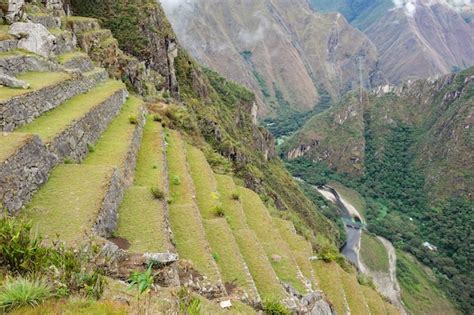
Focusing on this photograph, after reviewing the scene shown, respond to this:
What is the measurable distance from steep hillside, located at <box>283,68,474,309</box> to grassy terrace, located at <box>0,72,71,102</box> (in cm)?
10230

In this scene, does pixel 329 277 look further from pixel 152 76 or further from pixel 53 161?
pixel 152 76

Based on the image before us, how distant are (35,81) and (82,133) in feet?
14.0

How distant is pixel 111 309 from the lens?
21.6ft

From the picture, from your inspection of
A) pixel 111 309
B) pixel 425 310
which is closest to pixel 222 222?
pixel 111 309

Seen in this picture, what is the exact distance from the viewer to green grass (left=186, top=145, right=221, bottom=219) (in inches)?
763

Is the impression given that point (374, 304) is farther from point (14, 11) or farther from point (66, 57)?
point (14, 11)

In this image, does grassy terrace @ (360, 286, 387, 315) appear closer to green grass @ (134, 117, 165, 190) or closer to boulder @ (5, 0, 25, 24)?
green grass @ (134, 117, 165, 190)

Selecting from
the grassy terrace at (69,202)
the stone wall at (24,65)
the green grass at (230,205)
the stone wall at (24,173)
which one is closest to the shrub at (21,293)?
the grassy terrace at (69,202)

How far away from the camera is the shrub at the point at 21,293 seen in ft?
19.4

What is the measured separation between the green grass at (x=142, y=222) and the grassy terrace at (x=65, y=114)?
153 inches

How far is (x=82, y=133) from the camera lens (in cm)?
1684

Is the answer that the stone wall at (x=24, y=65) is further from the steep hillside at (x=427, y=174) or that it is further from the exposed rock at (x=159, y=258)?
the steep hillside at (x=427, y=174)

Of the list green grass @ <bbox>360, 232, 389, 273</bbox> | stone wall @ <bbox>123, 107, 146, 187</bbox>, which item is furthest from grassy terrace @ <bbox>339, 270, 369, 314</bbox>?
green grass @ <bbox>360, 232, 389, 273</bbox>

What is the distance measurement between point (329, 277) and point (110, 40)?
34480mm
